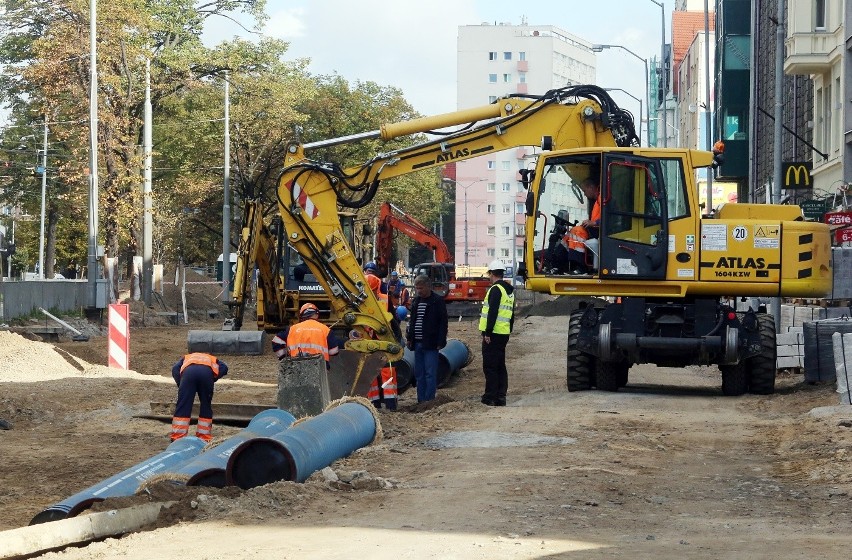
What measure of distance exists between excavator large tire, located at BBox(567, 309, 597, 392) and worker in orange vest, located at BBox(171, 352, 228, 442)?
6347 mm

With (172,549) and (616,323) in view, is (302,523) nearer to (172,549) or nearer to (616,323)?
(172,549)

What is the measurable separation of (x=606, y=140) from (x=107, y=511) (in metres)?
12.0

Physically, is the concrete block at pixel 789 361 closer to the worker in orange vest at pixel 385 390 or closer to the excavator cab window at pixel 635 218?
the excavator cab window at pixel 635 218

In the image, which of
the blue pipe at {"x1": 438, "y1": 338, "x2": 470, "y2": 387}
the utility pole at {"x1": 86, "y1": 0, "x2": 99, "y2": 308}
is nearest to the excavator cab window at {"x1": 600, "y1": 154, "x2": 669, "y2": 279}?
the blue pipe at {"x1": 438, "y1": 338, "x2": 470, "y2": 387}

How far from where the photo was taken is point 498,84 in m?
146

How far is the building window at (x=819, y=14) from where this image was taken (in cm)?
3926

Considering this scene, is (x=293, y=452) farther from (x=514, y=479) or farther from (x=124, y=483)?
(x=514, y=479)

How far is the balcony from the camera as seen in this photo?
37.8 metres

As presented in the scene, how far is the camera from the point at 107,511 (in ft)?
29.9

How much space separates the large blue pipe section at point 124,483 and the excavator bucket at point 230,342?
1501cm

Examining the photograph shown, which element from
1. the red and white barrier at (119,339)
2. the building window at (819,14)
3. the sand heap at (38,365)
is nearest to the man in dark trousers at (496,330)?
the sand heap at (38,365)

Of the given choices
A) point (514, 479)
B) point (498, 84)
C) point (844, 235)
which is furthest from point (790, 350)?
point (498, 84)

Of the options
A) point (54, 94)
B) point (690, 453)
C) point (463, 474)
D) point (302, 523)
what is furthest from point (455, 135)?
point (54, 94)

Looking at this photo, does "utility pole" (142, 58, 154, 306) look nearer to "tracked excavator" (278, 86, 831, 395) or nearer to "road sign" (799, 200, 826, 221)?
"road sign" (799, 200, 826, 221)
